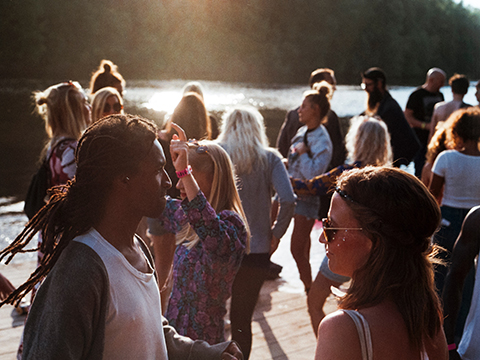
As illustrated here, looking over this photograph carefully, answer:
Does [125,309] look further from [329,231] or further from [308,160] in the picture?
[308,160]

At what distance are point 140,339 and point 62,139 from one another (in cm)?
Answer: 217

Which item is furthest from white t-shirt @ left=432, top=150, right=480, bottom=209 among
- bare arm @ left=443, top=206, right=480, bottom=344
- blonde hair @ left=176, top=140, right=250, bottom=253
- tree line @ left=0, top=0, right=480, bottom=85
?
tree line @ left=0, top=0, right=480, bottom=85

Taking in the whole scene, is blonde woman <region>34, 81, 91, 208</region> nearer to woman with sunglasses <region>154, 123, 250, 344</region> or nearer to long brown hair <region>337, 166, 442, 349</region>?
woman with sunglasses <region>154, 123, 250, 344</region>

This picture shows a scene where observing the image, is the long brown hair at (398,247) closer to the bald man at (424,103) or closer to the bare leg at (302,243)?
the bare leg at (302,243)

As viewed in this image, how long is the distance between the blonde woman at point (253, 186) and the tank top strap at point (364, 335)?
1996 mm

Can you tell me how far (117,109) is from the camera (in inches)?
155

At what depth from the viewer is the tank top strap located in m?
1.17

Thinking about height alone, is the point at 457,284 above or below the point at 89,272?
below

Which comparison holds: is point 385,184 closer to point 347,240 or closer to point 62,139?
point 347,240

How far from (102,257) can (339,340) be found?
0.63 m

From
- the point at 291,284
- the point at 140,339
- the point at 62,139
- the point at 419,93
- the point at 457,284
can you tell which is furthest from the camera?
the point at 419,93

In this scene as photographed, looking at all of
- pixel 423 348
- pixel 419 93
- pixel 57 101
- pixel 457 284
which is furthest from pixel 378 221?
pixel 419 93

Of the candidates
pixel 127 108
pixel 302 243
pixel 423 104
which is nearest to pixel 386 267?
pixel 302 243

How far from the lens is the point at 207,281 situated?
7.84 ft
